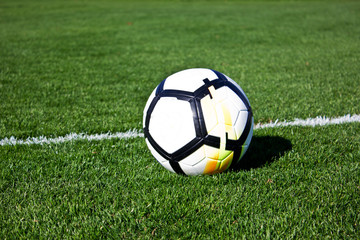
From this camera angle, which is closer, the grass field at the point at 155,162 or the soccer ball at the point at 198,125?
the grass field at the point at 155,162

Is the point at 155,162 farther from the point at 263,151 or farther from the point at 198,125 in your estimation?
the point at 263,151

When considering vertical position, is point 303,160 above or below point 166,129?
below

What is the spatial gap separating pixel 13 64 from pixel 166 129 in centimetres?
598

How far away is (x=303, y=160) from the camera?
3.00 metres

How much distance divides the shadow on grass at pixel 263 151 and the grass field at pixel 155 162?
0.02 m

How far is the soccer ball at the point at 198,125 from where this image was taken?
254 centimetres

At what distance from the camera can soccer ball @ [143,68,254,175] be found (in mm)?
2537

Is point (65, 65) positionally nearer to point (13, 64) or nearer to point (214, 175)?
point (13, 64)

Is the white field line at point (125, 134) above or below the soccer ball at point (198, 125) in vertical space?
below

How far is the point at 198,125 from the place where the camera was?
2521 mm

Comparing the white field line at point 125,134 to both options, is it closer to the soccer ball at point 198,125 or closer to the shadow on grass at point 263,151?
the shadow on grass at point 263,151

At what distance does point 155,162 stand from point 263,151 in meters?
1.14

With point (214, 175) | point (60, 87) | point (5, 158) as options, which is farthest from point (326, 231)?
point (60, 87)

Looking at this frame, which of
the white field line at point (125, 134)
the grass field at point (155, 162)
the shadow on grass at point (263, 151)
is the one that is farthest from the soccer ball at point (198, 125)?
the white field line at point (125, 134)
